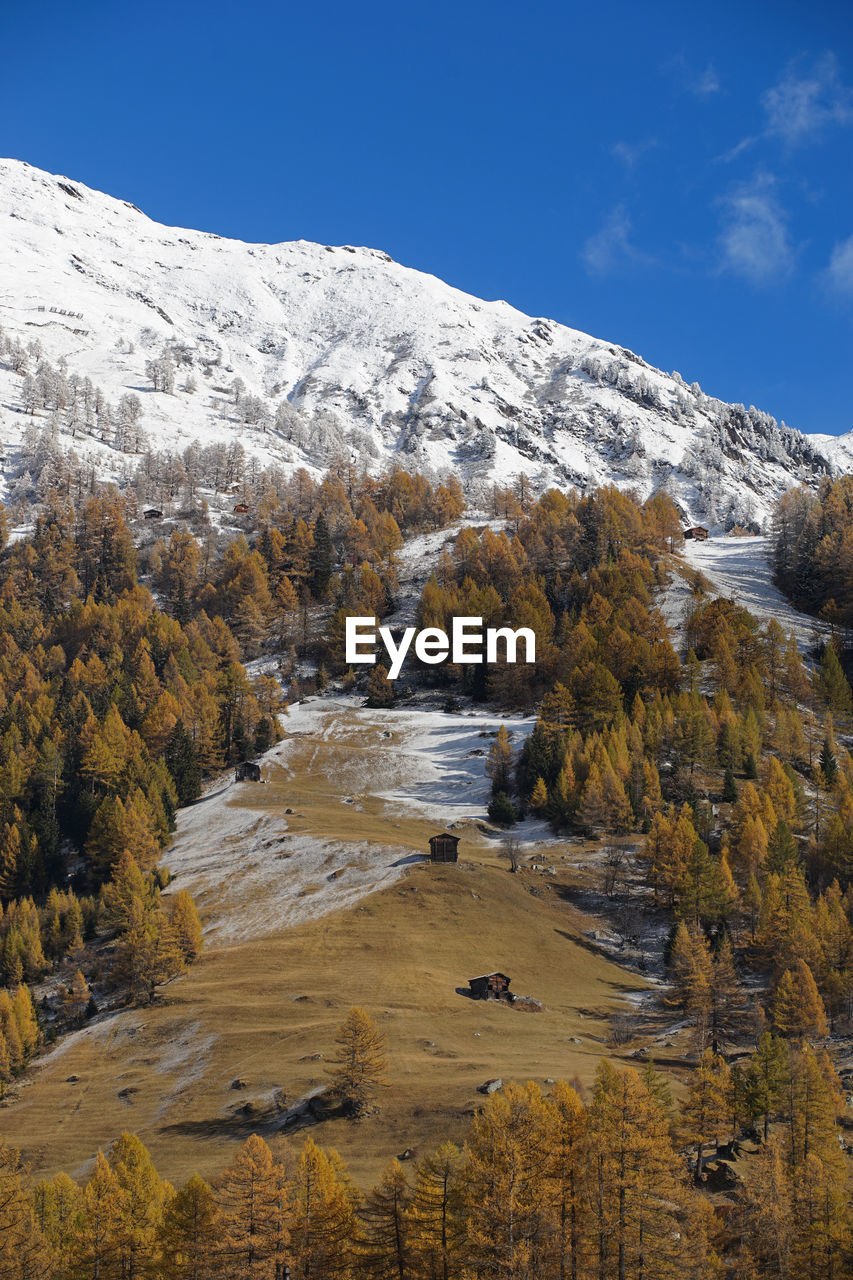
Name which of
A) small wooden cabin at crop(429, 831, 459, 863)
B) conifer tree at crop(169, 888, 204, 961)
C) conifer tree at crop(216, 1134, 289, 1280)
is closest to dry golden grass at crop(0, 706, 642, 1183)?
conifer tree at crop(169, 888, 204, 961)

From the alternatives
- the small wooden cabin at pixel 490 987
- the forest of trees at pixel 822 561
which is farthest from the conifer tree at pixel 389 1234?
the forest of trees at pixel 822 561

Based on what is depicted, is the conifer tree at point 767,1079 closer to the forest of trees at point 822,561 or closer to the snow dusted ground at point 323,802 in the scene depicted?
the snow dusted ground at point 323,802

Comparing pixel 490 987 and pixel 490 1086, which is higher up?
pixel 490 1086

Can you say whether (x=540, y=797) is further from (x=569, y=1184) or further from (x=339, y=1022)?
(x=569, y=1184)

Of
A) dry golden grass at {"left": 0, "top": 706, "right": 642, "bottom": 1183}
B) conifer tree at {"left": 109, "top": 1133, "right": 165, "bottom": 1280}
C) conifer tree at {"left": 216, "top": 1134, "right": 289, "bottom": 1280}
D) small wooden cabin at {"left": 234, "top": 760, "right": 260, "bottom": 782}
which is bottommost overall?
dry golden grass at {"left": 0, "top": 706, "right": 642, "bottom": 1183}

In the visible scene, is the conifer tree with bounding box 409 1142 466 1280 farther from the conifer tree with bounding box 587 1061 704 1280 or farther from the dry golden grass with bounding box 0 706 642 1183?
the dry golden grass with bounding box 0 706 642 1183

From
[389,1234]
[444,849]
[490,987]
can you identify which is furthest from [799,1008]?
[444,849]

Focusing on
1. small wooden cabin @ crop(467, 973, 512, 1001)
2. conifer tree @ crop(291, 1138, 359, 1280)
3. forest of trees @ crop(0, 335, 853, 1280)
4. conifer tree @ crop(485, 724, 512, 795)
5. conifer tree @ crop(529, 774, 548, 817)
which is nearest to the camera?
forest of trees @ crop(0, 335, 853, 1280)
